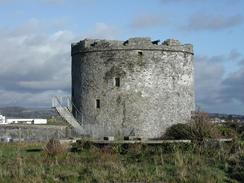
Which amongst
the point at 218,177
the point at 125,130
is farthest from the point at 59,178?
the point at 125,130

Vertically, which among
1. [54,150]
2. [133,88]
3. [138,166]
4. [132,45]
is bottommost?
[138,166]

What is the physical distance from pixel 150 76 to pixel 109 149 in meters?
16.0

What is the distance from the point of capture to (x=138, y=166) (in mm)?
13750

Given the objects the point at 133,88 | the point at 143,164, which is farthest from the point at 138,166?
the point at 133,88

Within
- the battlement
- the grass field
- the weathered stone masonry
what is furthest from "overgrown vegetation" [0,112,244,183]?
the battlement

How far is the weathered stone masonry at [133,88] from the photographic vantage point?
1314 inches

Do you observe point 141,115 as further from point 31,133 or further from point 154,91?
point 31,133

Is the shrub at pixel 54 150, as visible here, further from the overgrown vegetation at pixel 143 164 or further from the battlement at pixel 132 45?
the battlement at pixel 132 45

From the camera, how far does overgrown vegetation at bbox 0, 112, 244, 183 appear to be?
12.2 m

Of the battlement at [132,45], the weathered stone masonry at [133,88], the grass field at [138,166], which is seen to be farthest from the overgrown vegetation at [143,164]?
A: the battlement at [132,45]

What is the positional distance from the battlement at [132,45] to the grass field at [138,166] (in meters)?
16.8

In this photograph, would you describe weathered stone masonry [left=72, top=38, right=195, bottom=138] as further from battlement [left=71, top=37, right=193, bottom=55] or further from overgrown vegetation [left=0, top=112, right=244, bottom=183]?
overgrown vegetation [left=0, top=112, right=244, bottom=183]

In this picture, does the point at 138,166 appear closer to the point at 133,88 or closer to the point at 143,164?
A: the point at 143,164

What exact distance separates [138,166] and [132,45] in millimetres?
20660
